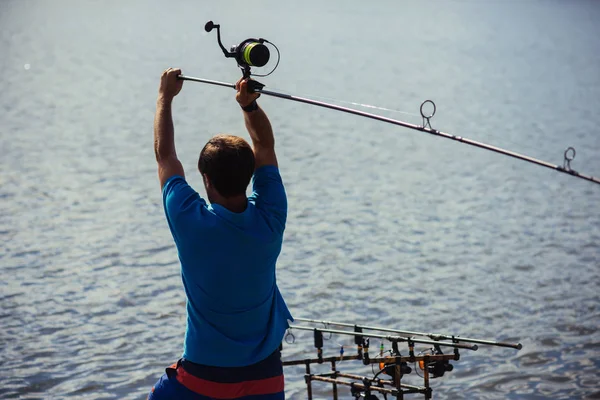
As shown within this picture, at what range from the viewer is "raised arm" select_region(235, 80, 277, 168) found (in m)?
3.19

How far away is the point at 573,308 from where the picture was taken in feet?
28.1

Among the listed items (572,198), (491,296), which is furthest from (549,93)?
(491,296)

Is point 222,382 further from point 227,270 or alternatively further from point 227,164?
point 227,164

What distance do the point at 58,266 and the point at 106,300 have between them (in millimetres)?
1076

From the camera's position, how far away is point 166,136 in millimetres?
3119

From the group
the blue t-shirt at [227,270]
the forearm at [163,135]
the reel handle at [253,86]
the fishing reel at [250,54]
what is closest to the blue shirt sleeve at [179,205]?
the blue t-shirt at [227,270]

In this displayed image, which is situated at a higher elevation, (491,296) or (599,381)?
(491,296)

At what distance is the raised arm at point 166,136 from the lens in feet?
10.1

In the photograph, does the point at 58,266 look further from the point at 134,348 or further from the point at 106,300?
the point at 134,348

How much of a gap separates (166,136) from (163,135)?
11 mm

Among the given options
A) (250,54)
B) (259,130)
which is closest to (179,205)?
(259,130)

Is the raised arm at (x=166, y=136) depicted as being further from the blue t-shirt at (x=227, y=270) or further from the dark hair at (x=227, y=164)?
the dark hair at (x=227, y=164)

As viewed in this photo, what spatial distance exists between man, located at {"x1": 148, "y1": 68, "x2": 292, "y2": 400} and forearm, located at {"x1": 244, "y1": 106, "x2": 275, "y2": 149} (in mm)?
87

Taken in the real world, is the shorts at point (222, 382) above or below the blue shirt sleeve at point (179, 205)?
below
